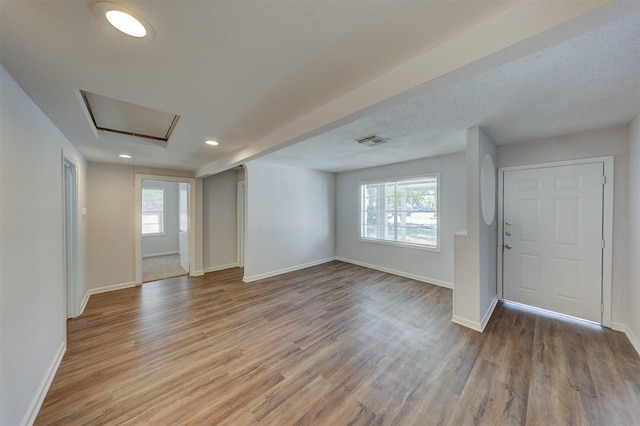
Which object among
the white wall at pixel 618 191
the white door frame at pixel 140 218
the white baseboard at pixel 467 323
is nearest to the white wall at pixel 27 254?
the white door frame at pixel 140 218

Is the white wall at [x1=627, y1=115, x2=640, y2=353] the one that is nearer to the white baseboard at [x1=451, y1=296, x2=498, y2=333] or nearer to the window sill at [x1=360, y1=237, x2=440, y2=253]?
the white baseboard at [x1=451, y1=296, x2=498, y2=333]

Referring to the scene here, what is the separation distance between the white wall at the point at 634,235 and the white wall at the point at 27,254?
503 centimetres

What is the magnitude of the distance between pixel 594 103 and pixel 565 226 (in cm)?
163

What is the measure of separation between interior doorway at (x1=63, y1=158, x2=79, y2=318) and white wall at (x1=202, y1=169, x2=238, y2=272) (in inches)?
84.1

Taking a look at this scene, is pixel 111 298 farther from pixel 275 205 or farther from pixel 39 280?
pixel 275 205

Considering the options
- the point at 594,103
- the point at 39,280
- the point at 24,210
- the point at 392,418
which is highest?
the point at 594,103

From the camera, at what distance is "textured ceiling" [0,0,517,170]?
945 mm

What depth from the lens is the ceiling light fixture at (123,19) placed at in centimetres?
91

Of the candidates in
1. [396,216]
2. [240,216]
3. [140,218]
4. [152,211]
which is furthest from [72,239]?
[396,216]

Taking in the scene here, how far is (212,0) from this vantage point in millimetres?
903

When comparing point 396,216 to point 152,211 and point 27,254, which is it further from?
point 152,211

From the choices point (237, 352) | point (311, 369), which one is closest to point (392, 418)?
point (311, 369)

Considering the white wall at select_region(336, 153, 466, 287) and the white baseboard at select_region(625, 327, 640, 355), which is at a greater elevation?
the white wall at select_region(336, 153, 466, 287)

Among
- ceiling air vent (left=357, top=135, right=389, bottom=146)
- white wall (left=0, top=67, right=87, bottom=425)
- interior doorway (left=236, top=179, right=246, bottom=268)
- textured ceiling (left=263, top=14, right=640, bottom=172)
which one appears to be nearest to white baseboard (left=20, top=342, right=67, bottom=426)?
white wall (left=0, top=67, right=87, bottom=425)
